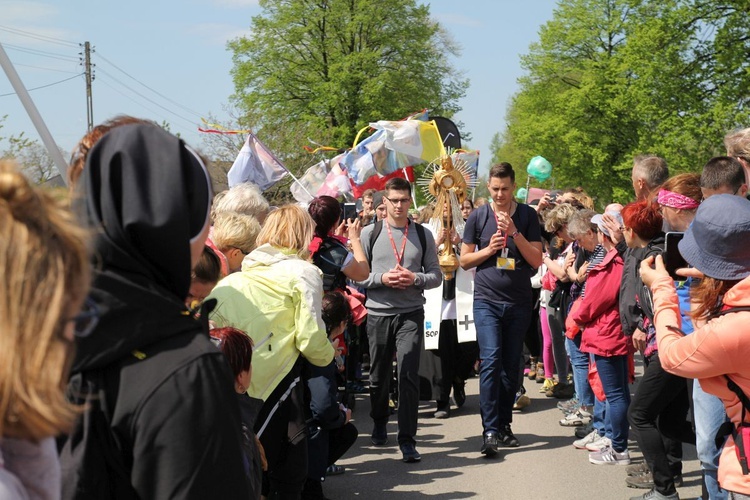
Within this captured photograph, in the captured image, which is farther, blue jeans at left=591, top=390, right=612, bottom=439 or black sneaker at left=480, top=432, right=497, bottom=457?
black sneaker at left=480, top=432, right=497, bottom=457

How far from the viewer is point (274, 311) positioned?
4.48 metres

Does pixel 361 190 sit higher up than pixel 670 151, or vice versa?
pixel 670 151

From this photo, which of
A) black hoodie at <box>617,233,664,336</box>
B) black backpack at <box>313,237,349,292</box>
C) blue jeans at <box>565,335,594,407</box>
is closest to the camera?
black hoodie at <box>617,233,664,336</box>

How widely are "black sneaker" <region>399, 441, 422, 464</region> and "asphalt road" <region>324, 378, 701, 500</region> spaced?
8 centimetres

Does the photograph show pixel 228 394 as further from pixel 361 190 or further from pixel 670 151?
pixel 670 151

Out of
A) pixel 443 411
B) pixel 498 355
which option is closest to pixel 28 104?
pixel 498 355

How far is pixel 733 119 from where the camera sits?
86.5ft

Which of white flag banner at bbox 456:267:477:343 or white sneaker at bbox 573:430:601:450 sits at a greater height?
white flag banner at bbox 456:267:477:343

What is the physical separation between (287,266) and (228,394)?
120 inches

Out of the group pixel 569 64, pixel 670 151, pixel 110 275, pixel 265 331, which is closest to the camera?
pixel 110 275

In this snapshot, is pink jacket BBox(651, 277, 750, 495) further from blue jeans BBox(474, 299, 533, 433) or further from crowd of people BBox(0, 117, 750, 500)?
blue jeans BBox(474, 299, 533, 433)

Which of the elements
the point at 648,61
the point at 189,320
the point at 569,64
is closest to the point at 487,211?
the point at 189,320

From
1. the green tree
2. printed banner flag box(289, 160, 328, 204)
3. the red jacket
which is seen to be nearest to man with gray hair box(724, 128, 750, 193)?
the red jacket

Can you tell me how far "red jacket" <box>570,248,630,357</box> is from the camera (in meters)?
6.21
